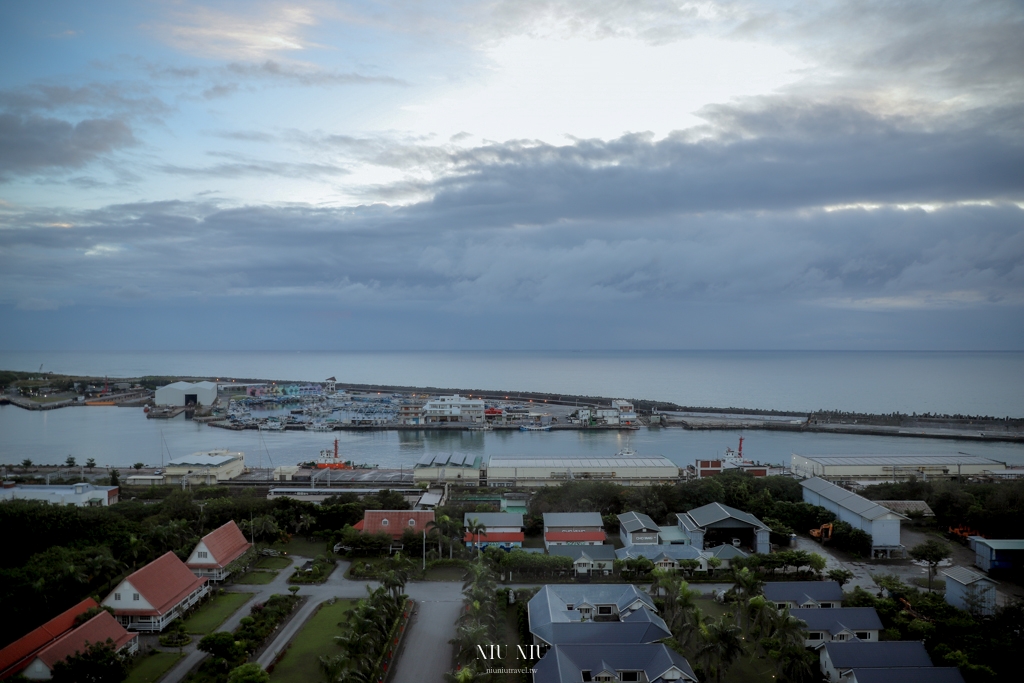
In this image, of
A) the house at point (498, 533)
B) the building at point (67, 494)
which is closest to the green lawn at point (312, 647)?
the house at point (498, 533)

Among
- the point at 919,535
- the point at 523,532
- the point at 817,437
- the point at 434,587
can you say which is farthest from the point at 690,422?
the point at 434,587

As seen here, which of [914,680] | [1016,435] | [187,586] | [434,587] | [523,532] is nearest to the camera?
[914,680]

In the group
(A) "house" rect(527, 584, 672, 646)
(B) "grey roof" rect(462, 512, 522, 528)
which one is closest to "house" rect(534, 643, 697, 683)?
(A) "house" rect(527, 584, 672, 646)

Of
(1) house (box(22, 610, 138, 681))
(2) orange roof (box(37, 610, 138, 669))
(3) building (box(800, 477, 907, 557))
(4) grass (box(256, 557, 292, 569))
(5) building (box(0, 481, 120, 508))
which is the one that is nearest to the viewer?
(1) house (box(22, 610, 138, 681))

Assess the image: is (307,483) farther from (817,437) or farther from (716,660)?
(817,437)

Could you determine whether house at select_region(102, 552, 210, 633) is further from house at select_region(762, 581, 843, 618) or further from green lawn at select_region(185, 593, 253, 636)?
house at select_region(762, 581, 843, 618)

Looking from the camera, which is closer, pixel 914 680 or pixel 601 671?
pixel 914 680

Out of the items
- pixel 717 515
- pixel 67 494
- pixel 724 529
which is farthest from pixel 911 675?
pixel 67 494
